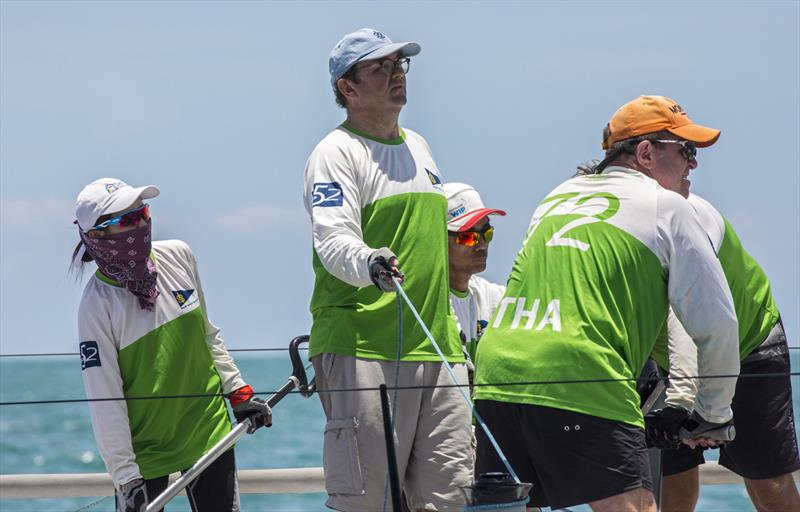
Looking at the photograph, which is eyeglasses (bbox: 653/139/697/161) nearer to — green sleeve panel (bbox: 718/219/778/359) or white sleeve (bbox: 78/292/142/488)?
green sleeve panel (bbox: 718/219/778/359)

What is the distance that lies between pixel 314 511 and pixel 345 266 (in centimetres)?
1492

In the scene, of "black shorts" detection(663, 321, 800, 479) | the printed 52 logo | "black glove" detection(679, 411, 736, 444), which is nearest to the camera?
"black glove" detection(679, 411, 736, 444)

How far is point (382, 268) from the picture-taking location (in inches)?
145

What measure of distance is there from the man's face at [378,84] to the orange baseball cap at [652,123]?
2.26 feet

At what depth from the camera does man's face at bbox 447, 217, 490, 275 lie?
16.3 ft

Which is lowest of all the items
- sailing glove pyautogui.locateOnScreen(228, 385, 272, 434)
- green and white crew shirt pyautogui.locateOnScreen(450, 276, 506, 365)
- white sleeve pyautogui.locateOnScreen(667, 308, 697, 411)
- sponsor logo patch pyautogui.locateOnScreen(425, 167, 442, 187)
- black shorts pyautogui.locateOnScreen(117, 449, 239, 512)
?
black shorts pyautogui.locateOnScreen(117, 449, 239, 512)

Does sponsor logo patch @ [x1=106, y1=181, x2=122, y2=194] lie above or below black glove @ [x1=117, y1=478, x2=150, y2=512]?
above

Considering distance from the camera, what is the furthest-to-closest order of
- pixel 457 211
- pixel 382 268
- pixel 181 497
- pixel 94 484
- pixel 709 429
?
pixel 181 497
pixel 94 484
pixel 457 211
pixel 382 268
pixel 709 429

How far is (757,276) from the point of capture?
15.0ft

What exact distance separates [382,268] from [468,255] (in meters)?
1.33

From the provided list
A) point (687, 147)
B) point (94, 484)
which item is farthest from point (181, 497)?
point (687, 147)

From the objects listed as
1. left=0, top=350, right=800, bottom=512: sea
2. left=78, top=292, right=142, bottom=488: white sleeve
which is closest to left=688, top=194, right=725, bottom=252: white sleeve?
left=78, top=292, right=142, bottom=488: white sleeve

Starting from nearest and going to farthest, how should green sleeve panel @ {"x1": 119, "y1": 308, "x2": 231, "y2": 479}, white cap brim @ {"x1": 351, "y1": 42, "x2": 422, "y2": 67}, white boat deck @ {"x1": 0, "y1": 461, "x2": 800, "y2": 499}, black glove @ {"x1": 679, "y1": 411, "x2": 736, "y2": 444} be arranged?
black glove @ {"x1": 679, "y1": 411, "x2": 736, "y2": 444} → white cap brim @ {"x1": 351, "y1": 42, "x2": 422, "y2": 67} → green sleeve panel @ {"x1": 119, "y1": 308, "x2": 231, "y2": 479} → white boat deck @ {"x1": 0, "y1": 461, "x2": 800, "y2": 499}

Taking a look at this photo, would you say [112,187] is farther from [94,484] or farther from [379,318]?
[94,484]
